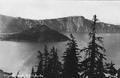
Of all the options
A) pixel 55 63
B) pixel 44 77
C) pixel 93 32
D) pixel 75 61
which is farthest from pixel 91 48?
pixel 44 77

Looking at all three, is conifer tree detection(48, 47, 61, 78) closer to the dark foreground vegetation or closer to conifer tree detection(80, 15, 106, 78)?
the dark foreground vegetation

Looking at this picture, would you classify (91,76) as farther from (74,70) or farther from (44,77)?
(44,77)

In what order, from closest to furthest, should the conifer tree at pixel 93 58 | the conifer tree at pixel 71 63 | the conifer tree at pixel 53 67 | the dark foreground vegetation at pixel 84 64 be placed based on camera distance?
the conifer tree at pixel 93 58, the dark foreground vegetation at pixel 84 64, the conifer tree at pixel 71 63, the conifer tree at pixel 53 67

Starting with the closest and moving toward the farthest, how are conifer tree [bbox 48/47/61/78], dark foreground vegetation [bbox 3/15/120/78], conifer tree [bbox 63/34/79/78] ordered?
dark foreground vegetation [bbox 3/15/120/78] < conifer tree [bbox 63/34/79/78] < conifer tree [bbox 48/47/61/78]

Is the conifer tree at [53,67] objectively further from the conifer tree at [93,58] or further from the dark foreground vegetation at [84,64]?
the conifer tree at [93,58]

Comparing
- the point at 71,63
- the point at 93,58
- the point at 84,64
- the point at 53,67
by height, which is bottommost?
the point at 53,67

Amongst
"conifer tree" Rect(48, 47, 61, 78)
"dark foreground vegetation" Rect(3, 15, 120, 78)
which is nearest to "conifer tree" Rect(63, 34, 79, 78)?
"dark foreground vegetation" Rect(3, 15, 120, 78)

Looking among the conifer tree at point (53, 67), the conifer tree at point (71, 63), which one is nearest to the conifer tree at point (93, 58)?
the conifer tree at point (71, 63)

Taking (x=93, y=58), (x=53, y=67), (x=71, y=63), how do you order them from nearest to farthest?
1. (x=93, y=58)
2. (x=71, y=63)
3. (x=53, y=67)

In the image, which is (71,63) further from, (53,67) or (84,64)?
(53,67)

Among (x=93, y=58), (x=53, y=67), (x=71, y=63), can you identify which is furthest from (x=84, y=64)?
(x=53, y=67)

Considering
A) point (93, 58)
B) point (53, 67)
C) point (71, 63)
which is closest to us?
point (93, 58)
